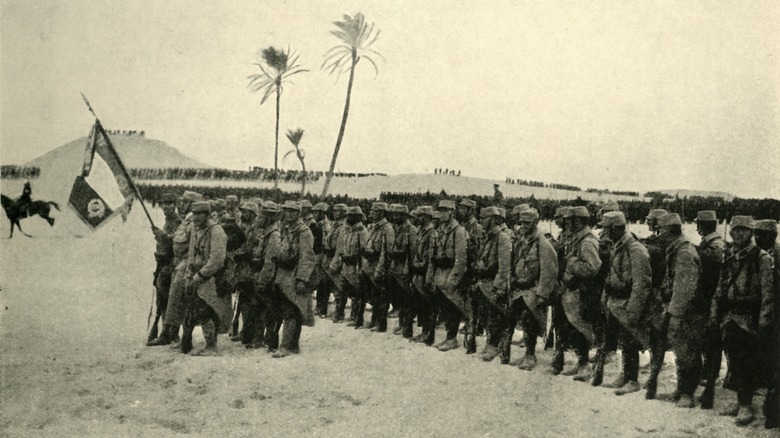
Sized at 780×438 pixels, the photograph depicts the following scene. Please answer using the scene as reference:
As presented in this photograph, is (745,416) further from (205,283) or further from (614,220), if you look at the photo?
(205,283)

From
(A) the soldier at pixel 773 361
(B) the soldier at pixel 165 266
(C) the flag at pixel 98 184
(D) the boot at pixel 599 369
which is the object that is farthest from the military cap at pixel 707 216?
(C) the flag at pixel 98 184

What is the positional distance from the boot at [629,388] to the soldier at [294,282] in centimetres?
383

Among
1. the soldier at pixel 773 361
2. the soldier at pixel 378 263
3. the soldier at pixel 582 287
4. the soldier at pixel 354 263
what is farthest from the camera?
the soldier at pixel 354 263

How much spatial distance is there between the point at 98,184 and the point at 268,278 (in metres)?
2.56

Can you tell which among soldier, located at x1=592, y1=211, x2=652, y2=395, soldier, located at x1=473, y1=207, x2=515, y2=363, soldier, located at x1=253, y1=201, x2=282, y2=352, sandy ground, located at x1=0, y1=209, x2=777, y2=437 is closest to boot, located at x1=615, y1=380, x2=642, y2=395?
soldier, located at x1=592, y1=211, x2=652, y2=395

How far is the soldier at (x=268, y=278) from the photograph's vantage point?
28.3 feet

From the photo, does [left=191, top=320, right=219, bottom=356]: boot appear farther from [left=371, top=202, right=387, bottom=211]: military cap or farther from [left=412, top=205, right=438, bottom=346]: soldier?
[left=371, top=202, right=387, bottom=211]: military cap

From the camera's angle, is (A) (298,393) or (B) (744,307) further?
(A) (298,393)

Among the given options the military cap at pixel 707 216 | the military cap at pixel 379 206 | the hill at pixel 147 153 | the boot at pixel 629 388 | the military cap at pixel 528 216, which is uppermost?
the hill at pixel 147 153

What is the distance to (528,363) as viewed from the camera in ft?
26.0

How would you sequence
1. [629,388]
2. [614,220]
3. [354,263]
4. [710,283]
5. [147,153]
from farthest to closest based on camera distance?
[147,153], [354,263], [614,220], [629,388], [710,283]

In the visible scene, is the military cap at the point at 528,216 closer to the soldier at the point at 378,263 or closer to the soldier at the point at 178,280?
the soldier at the point at 378,263

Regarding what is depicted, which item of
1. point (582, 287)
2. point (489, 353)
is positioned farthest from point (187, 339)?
point (582, 287)

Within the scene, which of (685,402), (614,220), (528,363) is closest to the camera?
(685,402)
